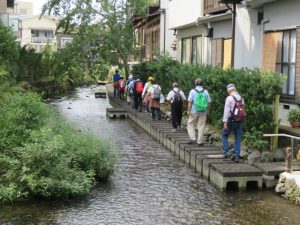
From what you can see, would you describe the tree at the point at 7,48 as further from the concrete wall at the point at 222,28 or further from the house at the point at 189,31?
the concrete wall at the point at 222,28

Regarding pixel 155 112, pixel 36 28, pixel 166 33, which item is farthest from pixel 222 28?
pixel 36 28

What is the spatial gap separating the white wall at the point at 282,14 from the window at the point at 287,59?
296 mm

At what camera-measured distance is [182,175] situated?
41.3ft

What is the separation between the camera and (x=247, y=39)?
19.5 meters

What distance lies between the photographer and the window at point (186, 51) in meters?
29.6

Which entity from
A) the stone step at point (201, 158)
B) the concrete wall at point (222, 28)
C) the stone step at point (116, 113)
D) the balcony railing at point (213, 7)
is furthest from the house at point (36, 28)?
the stone step at point (201, 158)

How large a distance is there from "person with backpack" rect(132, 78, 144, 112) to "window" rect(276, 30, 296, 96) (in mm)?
10237

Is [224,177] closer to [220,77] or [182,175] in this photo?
[182,175]

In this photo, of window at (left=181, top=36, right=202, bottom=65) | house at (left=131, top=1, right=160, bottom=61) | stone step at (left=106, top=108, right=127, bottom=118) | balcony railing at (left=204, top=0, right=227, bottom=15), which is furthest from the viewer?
house at (left=131, top=1, right=160, bottom=61)

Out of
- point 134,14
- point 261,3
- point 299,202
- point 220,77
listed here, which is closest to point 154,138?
point 220,77

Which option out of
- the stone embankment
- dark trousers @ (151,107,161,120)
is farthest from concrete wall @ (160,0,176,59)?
the stone embankment

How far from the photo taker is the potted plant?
46.8 feet

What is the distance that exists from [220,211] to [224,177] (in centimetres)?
149

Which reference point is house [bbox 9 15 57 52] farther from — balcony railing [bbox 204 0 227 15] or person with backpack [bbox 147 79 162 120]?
person with backpack [bbox 147 79 162 120]
